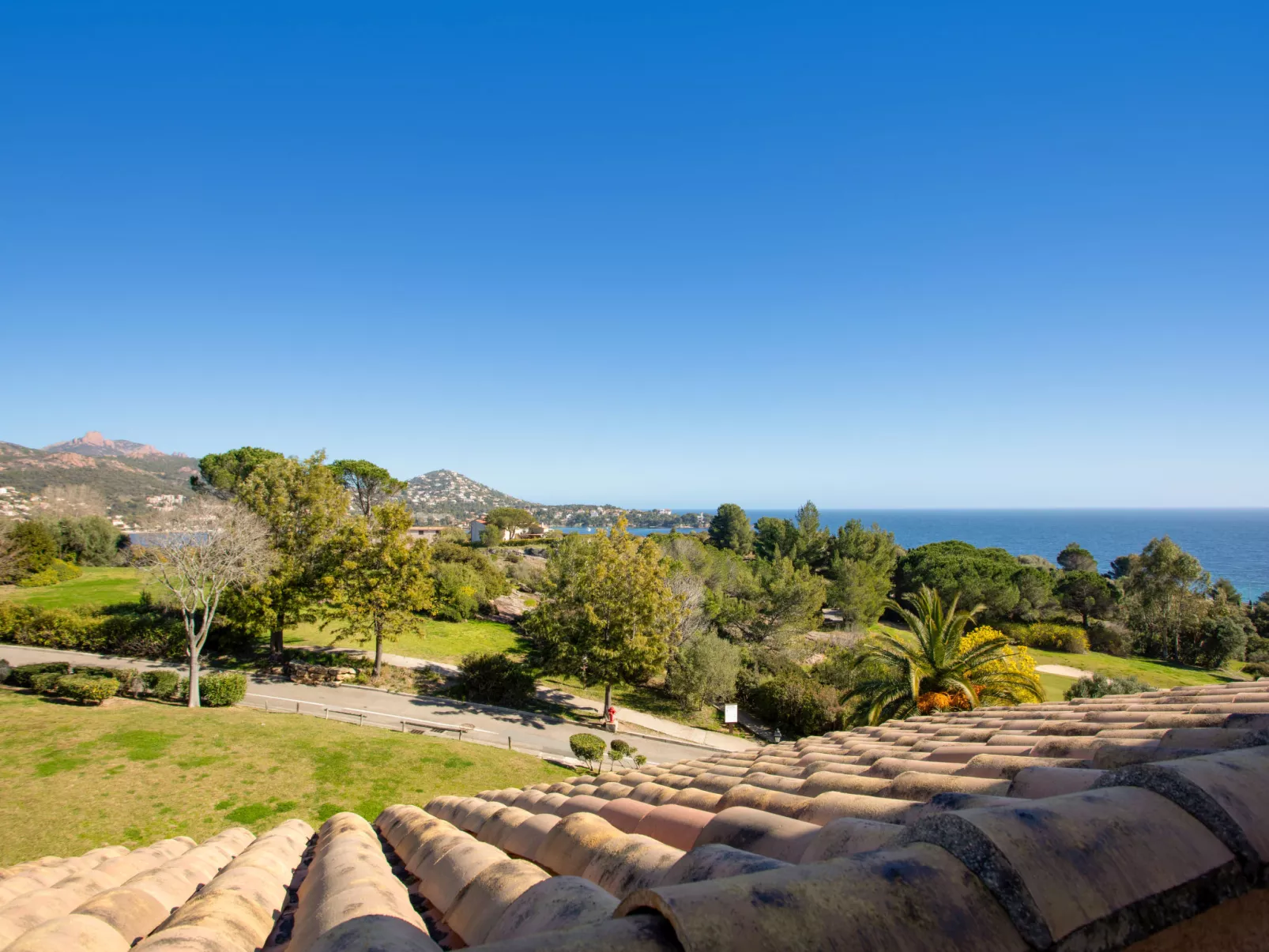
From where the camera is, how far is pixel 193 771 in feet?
49.3

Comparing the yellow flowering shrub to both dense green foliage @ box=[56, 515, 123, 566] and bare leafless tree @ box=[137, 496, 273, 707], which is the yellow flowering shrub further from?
dense green foliage @ box=[56, 515, 123, 566]

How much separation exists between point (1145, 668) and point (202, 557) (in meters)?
61.2

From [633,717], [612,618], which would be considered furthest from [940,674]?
[633,717]

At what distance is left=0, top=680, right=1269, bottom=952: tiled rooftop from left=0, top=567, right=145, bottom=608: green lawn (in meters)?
36.7

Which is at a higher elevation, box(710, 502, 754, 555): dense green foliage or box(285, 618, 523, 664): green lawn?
box(710, 502, 754, 555): dense green foliage

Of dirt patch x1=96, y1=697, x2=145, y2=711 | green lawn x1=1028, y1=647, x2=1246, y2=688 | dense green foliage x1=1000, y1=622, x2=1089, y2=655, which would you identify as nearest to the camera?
dirt patch x1=96, y1=697, x2=145, y2=711

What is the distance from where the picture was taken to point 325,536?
2777cm

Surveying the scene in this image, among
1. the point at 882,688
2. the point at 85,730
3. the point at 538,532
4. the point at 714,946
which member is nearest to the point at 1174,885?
the point at 714,946

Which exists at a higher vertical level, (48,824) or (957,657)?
(957,657)

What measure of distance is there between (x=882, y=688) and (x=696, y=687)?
13415 mm

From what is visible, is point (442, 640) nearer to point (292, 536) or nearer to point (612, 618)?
point (292, 536)

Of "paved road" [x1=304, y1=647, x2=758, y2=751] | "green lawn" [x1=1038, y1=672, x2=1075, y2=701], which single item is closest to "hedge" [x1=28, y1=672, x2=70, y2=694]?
"paved road" [x1=304, y1=647, x2=758, y2=751]

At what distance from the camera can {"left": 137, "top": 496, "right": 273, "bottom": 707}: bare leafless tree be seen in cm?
2225

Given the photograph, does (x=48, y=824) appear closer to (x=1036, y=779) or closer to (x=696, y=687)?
(x=1036, y=779)
